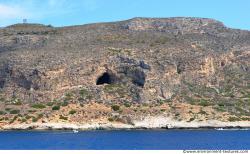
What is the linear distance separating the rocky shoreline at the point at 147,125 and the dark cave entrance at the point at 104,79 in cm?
2016

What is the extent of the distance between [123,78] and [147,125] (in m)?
18.5

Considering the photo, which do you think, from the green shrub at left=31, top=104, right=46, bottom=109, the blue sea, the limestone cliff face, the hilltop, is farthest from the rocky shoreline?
the limestone cliff face

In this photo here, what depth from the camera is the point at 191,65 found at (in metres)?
149

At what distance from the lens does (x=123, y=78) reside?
490ft

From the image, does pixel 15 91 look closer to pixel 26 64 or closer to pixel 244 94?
pixel 26 64

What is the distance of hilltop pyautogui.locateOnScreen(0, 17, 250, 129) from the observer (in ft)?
451

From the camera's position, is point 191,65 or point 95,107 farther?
point 191,65

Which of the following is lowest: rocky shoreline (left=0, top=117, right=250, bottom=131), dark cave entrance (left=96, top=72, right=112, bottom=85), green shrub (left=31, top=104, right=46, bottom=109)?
rocky shoreline (left=0, top=117, right=250, bottom=131)

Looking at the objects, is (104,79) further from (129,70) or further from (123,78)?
(129,70)

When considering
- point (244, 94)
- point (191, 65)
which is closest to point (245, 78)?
point (244, 94)

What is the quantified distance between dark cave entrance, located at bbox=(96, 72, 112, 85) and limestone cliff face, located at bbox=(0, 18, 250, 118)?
23 centimetres

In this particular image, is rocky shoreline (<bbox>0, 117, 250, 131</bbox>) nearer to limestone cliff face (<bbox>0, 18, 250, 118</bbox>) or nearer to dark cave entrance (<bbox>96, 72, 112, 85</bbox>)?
limestone cliff face (<bbox>0, 18, 250, 118</bbox>)

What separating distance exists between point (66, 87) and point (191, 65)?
27707 millimetres

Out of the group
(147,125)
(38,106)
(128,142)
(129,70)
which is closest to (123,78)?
(129,70)
